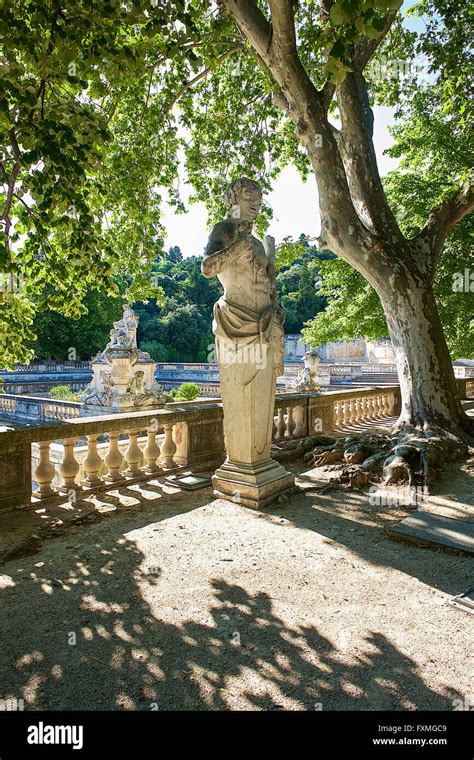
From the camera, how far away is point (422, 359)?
22.8 ft

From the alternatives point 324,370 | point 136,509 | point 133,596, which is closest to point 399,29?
point 136,509

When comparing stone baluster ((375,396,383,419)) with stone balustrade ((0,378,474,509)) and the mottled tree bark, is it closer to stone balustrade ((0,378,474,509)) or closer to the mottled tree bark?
stone balustrade ((0,378,474,509))

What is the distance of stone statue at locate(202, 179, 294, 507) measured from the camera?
447 centimetres

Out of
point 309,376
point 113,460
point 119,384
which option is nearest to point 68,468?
point 113,460

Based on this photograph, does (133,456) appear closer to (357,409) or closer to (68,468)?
(68,468)

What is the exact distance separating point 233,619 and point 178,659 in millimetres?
445

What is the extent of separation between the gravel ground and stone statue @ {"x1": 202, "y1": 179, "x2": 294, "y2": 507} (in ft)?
2.47

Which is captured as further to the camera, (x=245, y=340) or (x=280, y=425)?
(x=280, y=425)
